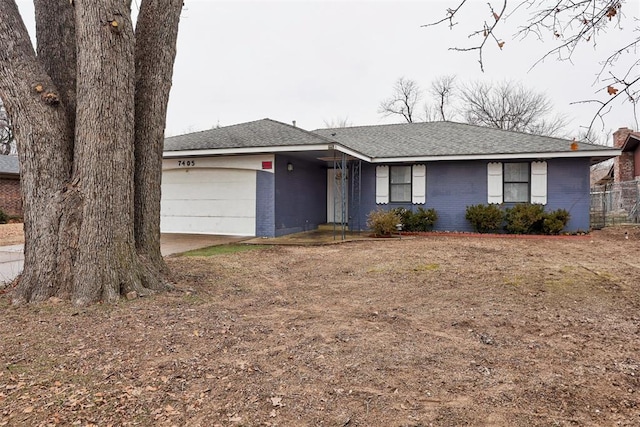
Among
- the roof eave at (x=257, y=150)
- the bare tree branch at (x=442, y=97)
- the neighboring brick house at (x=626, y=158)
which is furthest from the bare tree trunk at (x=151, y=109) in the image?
the bare tree branch at (x=442, y=97)

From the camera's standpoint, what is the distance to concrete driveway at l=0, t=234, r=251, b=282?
6.93 m

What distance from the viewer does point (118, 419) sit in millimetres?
2318

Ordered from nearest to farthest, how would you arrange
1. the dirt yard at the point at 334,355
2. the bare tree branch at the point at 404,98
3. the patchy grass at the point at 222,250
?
the dirt yard at the point at 334,355 < the patchy grass at the point at 222,250 < the bare tree branch at the point at 404,98

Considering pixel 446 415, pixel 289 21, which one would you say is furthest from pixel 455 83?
pixel 446 415

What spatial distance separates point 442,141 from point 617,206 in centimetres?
1096

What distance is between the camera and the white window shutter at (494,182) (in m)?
12.4

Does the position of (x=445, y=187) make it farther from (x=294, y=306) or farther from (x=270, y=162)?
(x=294, y=306)

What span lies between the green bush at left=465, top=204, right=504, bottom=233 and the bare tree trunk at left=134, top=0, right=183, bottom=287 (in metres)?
9.72

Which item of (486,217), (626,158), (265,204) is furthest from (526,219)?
(626,158)

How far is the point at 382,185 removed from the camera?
13570 mm

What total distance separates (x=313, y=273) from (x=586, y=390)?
449cm

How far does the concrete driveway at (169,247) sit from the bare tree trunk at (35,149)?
2137 millimetres

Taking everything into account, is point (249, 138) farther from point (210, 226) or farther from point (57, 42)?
point (57, 42)

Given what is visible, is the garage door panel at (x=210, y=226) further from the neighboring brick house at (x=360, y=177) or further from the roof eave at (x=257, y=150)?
the roof eave at (x=257, y=150)
